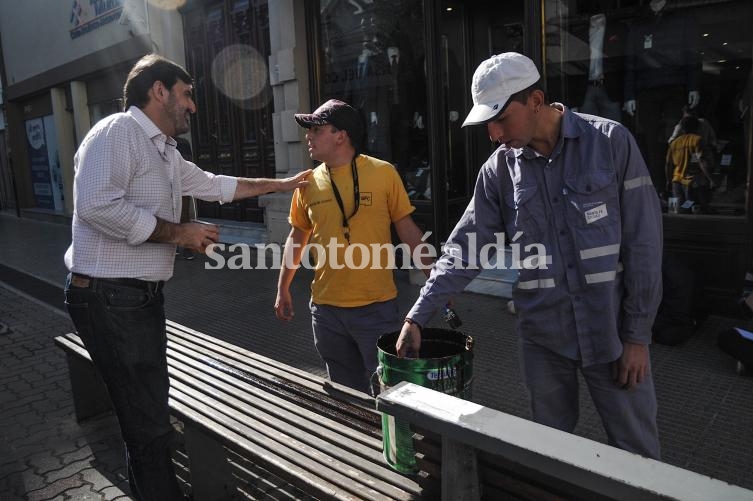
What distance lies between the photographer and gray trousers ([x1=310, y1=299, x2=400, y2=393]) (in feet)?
10.7

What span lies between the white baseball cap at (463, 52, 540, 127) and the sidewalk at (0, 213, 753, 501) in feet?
7.20

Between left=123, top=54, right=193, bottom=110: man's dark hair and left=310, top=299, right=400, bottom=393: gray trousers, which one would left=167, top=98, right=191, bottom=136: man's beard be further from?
left=310, top=299, right=400, bottom=393: gray trousers

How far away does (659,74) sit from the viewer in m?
5.93

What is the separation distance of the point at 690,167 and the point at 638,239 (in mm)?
4195

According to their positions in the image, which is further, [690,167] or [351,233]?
[690,167]

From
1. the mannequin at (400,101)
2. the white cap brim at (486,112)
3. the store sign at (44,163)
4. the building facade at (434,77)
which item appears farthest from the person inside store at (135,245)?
the store sign at (44,163)

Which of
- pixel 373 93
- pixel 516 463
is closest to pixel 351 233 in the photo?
pixel 516 463

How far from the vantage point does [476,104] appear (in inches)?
87.8

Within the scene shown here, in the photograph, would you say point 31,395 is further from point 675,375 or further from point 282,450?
point 675,375

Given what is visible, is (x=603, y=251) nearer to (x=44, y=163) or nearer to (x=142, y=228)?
(x=142, y=228)

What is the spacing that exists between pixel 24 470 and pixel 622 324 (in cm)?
340

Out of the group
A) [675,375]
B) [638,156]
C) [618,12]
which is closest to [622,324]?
[638,156]

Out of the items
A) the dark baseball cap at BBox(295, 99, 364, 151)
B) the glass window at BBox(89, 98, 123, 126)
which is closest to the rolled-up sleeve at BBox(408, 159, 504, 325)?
the dark baseball cap at BBox(295, 99, 364, 151)

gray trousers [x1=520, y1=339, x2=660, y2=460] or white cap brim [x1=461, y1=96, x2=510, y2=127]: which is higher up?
white cap brim [x1=461, y1=96, x2=510, y2=127]
